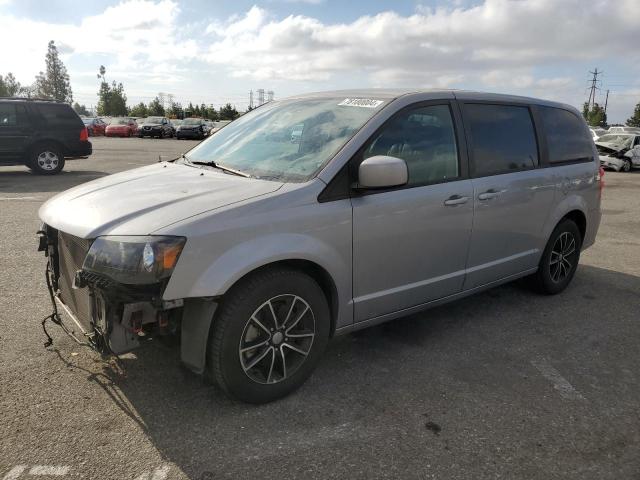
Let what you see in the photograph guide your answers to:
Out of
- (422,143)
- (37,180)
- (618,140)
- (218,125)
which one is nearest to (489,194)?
(422,143)

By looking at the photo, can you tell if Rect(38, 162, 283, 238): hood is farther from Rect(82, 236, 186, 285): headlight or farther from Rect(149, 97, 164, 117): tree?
Rect(149, 97, 164, 117): tree

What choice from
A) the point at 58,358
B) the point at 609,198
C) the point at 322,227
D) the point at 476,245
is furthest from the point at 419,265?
the point at 609,198

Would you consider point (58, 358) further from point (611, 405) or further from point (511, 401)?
point (611, 405)

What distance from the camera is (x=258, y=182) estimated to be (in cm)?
319

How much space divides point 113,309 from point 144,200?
0.65m

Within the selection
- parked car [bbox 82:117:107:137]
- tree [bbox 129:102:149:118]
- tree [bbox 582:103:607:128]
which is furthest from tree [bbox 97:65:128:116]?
tree [bbox 582:103:607:128]

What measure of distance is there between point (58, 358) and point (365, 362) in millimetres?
2031

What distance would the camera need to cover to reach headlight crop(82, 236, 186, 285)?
2.59m

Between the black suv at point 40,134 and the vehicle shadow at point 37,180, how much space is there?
41cm

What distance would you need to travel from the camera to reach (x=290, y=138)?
3.62m

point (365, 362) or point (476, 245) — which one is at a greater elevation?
point (476, 245)

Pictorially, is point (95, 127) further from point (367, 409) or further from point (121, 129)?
point (367, 409)

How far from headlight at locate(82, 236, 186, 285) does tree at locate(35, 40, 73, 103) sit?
107049 mm

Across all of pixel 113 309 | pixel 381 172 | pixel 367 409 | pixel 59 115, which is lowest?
pixel 367 409
